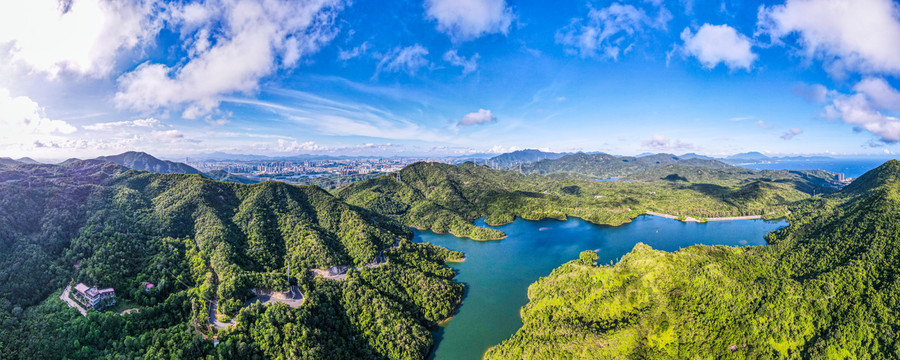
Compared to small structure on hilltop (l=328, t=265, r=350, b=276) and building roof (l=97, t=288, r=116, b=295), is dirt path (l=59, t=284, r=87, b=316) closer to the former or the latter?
building roof (l=97, t=288, r=116, b=295)

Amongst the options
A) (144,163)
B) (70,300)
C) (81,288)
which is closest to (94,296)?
(81,288)

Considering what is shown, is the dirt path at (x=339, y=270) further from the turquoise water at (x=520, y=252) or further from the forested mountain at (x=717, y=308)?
the forested mountain at (x=717, y=308)

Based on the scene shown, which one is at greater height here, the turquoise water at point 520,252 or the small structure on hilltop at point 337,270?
the small structure on hilltop at point 337,270

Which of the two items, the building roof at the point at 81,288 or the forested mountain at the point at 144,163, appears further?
the forested mountain at the point at 144,163

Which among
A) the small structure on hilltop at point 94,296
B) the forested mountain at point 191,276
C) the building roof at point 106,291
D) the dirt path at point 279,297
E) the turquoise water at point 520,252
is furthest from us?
the turquoise water at point 520,252

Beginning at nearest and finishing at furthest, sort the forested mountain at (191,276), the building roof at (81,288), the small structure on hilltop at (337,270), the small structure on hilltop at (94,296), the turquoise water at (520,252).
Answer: the forested mountain at (191,276)
the small structure on hilltop at (94,296)
the building roof at (81,288)
the turquoise water at (520,252)
the small structure on hilltop at (337,270)

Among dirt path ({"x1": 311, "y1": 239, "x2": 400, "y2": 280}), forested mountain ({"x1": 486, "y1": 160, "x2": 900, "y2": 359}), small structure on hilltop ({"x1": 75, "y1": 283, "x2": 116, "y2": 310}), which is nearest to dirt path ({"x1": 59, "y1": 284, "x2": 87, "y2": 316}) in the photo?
small structure on hilltop ({"x1": 75, "y1": 283, "x2": 116, "y2": 310})

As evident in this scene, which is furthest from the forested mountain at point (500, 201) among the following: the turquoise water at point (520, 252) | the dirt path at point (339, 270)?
the dirt path at point (339, 270)

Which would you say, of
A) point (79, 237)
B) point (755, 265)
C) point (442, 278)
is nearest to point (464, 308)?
point (442, 278)
